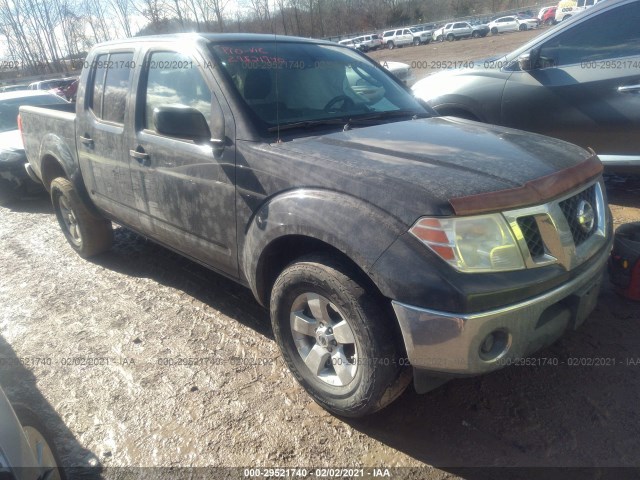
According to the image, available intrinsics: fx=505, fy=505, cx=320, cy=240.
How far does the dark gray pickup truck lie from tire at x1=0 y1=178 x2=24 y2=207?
399 centimetres

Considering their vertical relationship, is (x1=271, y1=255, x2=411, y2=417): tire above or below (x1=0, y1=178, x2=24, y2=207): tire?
above

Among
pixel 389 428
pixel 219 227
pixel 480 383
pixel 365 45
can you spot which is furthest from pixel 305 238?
pixel 365 45

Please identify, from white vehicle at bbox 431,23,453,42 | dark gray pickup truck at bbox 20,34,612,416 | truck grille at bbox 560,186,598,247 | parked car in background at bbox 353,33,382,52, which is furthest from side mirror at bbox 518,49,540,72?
white vehicle at bbox 431,23,453,42

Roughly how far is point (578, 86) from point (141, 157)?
390 cm

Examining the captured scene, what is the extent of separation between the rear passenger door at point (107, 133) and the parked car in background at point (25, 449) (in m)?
1.82

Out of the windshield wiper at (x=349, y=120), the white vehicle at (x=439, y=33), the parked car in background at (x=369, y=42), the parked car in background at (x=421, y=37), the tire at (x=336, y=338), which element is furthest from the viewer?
the parked car in background at (x=421, y=37)

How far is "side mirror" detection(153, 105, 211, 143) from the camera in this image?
2736mm

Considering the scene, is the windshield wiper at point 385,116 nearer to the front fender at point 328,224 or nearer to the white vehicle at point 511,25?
the front fender at point 328,224

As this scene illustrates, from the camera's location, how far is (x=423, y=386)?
2223mm

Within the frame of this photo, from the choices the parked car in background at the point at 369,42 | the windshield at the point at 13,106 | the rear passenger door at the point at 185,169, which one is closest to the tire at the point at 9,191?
the windshield at the point at 13,106

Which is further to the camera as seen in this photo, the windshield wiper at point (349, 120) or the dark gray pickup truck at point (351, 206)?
the windshield wiper at point (349, 120)

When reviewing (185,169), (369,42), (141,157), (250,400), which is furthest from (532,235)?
(369,42)

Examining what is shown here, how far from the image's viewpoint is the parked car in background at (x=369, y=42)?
40.8m

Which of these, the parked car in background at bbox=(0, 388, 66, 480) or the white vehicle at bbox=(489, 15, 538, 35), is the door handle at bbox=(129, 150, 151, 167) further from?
the white vehicle at bbox=(489, 15, 538, 35)
